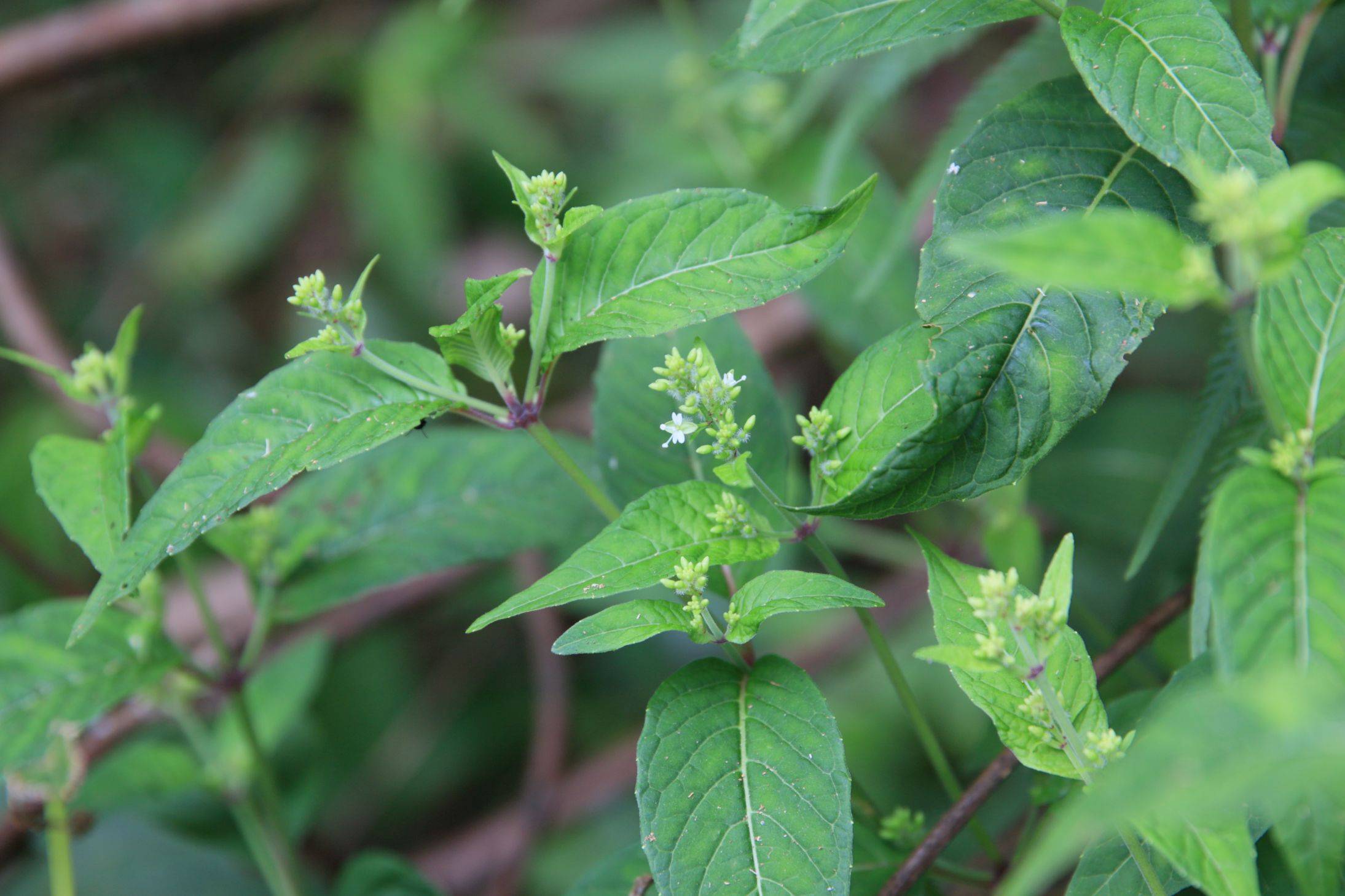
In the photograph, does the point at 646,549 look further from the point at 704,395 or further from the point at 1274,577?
the point at 1274,577

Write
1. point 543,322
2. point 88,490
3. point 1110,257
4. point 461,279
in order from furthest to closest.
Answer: point 461,279 < point 88,490 < point 543,322 < point 1110,257

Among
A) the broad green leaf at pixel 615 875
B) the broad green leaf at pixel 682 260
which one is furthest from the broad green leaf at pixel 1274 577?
the broad green leaf at pixel 615 875

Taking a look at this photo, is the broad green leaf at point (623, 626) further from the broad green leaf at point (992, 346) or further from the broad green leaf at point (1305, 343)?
the broad green leaf at point (1305, 343)

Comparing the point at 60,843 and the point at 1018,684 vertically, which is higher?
the point at 1018,684

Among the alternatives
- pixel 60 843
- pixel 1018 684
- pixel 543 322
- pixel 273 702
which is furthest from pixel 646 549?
pixel 273 702

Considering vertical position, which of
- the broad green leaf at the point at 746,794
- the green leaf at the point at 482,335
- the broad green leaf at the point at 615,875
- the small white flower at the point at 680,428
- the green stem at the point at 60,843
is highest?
the green leaf at the point at 482,335

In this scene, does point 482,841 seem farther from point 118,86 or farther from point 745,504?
point 118,86

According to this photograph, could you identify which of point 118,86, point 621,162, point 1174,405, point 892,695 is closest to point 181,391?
point 118,86
